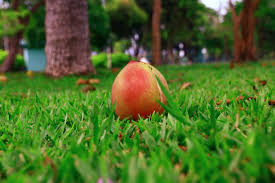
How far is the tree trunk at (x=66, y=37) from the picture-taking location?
4812 millimetres

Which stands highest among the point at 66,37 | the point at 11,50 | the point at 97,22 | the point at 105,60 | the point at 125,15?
the point at 125,15

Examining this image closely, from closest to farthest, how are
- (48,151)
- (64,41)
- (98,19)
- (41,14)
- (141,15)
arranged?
(48,151) → (64,41) → (41,14) → (98,19) → (141,15)

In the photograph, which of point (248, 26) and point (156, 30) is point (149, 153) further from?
point (156, 30)

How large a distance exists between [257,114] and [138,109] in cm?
61

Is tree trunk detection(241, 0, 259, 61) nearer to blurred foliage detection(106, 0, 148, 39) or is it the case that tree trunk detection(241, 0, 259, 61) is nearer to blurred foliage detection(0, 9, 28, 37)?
blurred foliage detection(0, 9, 28, 37)

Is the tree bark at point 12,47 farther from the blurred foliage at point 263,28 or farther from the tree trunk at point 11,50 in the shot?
the blurred foliage at point 263,28

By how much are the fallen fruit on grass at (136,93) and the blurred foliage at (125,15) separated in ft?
84.5

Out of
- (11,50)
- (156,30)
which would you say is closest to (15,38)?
(11,50)

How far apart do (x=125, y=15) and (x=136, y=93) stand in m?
26.8

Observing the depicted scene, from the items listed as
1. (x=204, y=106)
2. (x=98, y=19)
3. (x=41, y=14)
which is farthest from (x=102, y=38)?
(x=204, y=106)

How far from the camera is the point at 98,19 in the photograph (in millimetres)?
17906

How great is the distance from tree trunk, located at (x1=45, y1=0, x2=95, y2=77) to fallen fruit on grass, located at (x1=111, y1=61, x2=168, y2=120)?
3.84 m

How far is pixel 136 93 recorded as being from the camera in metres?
1.28

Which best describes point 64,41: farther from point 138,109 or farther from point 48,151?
point 48,151
